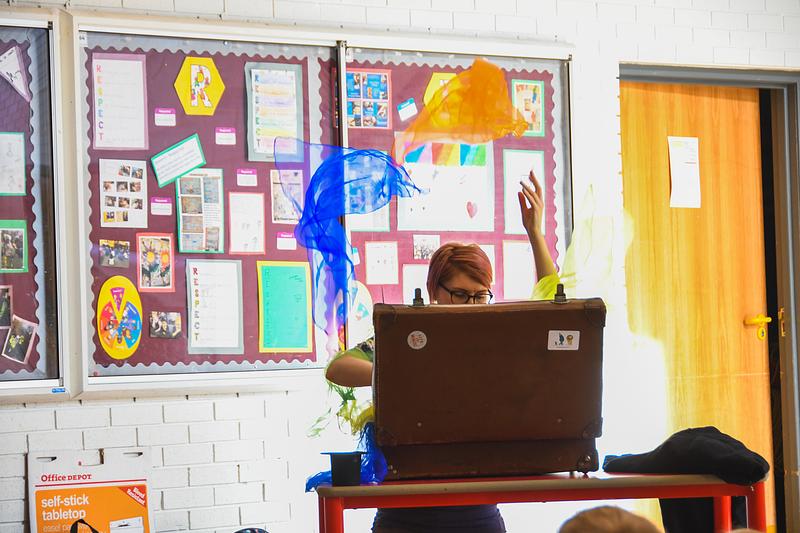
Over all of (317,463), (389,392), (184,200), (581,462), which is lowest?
(317,463)

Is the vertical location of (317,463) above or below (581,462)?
below

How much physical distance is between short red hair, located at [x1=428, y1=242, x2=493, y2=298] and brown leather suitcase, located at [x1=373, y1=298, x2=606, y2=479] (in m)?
0.54

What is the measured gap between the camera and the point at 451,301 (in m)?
2.48

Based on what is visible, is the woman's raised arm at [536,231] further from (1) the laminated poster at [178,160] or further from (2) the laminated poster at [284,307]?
(1) the laminated poster at [178,160]

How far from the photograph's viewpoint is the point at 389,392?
192 centimetres

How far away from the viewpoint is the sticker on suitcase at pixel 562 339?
1945 mm

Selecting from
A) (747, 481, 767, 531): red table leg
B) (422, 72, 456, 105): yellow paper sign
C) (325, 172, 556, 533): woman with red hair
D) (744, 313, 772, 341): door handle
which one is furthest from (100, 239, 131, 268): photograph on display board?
(744, 313, 772, 341): door handle

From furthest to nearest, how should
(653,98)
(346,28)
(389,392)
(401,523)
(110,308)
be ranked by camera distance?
(653,98) < (346,28) < (110,308) < (401,523) < (389,392)

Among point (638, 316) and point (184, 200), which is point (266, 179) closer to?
point (184, 200)

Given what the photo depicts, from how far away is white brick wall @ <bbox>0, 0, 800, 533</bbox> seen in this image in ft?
11.5

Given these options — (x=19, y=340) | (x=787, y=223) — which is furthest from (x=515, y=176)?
(x=19, y=340)

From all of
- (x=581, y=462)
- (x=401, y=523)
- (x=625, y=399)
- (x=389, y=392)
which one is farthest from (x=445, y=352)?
(x=625, y=399)

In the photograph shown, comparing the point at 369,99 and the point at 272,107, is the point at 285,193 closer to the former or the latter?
the point at 272,107

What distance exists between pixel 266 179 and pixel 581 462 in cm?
213
